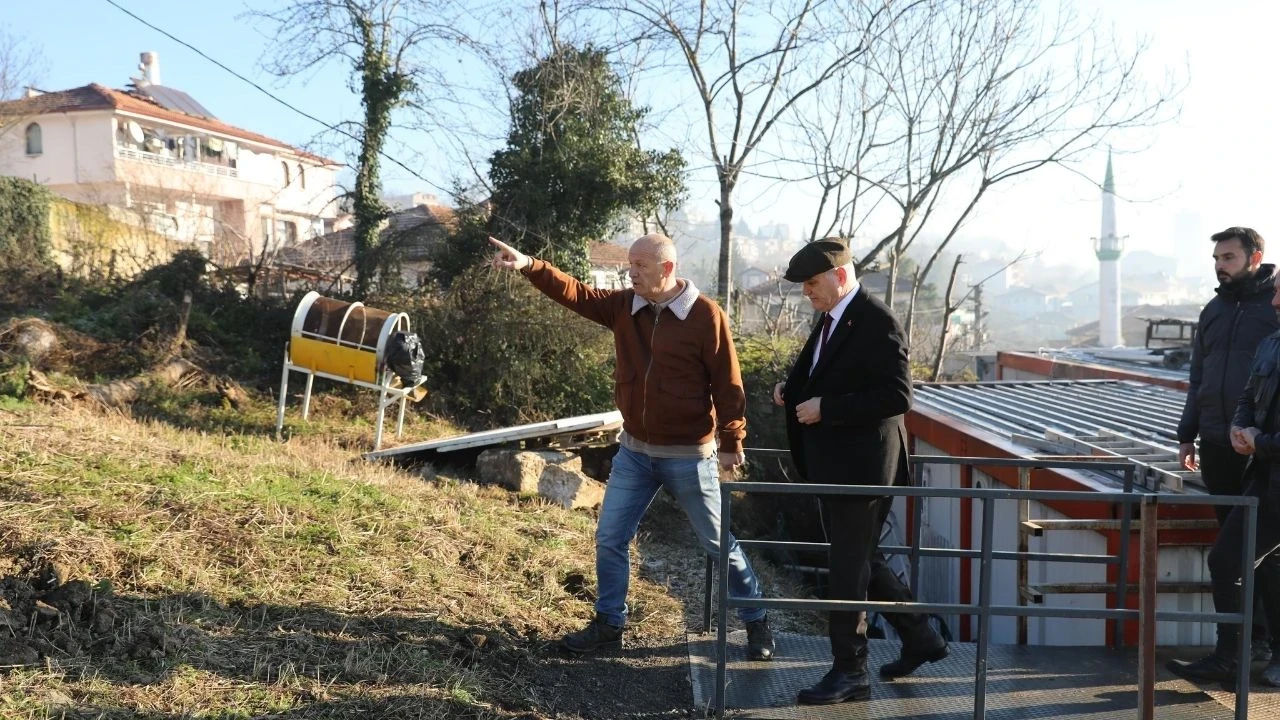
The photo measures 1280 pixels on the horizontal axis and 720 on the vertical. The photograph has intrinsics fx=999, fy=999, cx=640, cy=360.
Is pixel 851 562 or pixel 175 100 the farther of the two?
pixel 175 100

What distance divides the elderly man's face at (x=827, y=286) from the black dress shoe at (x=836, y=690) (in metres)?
1.54

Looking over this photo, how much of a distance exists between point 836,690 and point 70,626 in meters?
3.26

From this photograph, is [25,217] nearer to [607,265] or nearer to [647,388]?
[607,265]

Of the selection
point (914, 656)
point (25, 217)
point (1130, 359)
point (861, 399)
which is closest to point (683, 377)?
point (861, 399)

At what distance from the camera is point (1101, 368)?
565 inches

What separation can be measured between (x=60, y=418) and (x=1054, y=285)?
198575 mm

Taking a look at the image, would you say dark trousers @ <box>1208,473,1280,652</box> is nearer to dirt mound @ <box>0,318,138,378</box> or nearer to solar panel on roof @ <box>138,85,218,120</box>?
dirt mound @ <box>0,318,138,378</box>

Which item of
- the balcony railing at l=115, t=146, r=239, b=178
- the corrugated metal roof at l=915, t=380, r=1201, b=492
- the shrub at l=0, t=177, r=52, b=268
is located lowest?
the corrugated metal roof at l=915, t=380, r=1201, b=492

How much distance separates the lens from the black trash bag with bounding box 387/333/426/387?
10.5 m

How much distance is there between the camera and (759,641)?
15.5ft

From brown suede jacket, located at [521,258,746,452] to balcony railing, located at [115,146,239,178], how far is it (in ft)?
128

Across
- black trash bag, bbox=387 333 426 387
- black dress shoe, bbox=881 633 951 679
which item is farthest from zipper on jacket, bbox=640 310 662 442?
black trash bag, bbox=387 333 426 387

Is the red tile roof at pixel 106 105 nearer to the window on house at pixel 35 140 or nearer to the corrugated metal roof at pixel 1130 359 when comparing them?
the window on house at pixel 35 140

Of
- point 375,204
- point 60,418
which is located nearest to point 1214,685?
point 60,418
